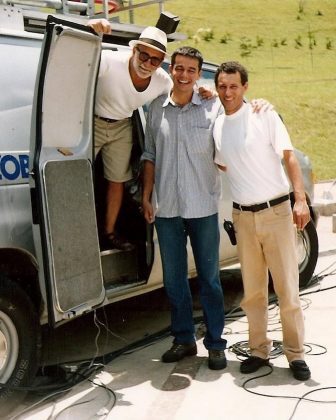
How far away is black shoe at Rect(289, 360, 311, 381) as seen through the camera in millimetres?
4348

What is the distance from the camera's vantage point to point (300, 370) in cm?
436

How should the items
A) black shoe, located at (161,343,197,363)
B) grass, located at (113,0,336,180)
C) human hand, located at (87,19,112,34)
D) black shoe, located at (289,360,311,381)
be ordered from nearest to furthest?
human hand, located at (87,19,112,34) < black shoe, located at (289,360,311,381) < black shoe, located at (161,343,197,363) < grass, located at (113,0,336,180)

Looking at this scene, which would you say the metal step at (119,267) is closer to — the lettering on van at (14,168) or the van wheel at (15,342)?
the van wheel at (15,342)

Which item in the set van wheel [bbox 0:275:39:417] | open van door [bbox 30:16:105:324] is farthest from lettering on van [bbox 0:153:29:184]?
van wheel [bbox 0:275:39:417]

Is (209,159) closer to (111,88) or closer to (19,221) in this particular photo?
(111,88)

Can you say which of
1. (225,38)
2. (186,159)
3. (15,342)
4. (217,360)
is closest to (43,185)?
(15,342)

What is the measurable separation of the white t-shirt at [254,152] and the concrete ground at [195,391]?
115 centimetres

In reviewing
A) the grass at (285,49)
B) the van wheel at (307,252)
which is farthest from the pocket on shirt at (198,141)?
the grass at (285,49)

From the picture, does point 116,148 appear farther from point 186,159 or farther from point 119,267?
point 119,267

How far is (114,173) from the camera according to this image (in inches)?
193

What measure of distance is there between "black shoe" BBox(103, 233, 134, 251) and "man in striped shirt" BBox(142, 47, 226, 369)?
35cm

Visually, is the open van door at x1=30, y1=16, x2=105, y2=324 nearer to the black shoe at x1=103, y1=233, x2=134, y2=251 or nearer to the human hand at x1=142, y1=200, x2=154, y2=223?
the human hand at x1=142, y1=200, x2=154, y2=223

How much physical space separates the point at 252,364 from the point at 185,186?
124 centimetres

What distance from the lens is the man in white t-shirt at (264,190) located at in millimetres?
4320
